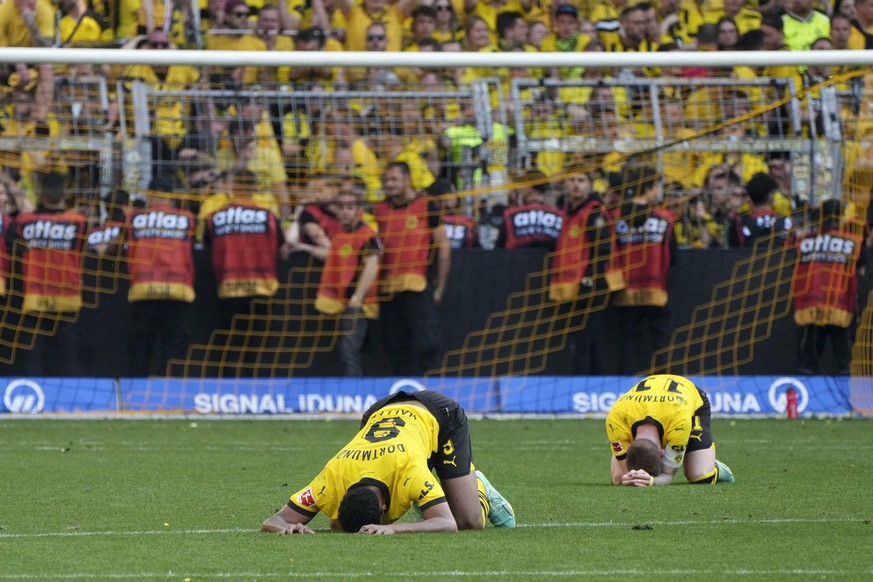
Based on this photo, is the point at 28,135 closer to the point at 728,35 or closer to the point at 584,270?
the point at 584,270

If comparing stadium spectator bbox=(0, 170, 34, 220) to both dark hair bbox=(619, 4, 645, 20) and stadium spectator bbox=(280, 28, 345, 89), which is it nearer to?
stadium spectator bbox=(280, 28, 345, 89)

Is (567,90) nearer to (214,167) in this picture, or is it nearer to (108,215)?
(214,167)

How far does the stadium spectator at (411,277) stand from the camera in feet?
51.3

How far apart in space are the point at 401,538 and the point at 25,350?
32.0 feet

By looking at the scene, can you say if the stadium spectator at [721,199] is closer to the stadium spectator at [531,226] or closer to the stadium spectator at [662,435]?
the stadium spectator at [531,226]

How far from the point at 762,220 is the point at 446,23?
4812 mm

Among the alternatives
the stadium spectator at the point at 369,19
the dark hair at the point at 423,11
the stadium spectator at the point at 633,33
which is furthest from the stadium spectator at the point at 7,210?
the stadium spectator at the point at 633,33

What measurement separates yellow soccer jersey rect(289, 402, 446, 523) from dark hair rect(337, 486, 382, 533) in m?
0.07

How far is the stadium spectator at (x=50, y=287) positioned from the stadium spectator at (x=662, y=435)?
7625mm

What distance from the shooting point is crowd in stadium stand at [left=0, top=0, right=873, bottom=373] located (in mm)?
15930

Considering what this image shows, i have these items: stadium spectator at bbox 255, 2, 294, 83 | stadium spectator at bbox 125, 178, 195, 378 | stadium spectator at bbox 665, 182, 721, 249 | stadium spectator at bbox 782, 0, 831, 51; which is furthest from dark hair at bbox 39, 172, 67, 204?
stadium spectator at bbox 782, 0, 831, 51

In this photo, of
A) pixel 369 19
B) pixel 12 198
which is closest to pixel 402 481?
pixel 12 198

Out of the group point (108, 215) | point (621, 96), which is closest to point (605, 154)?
point (621, 96)

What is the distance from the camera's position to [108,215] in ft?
52.1
